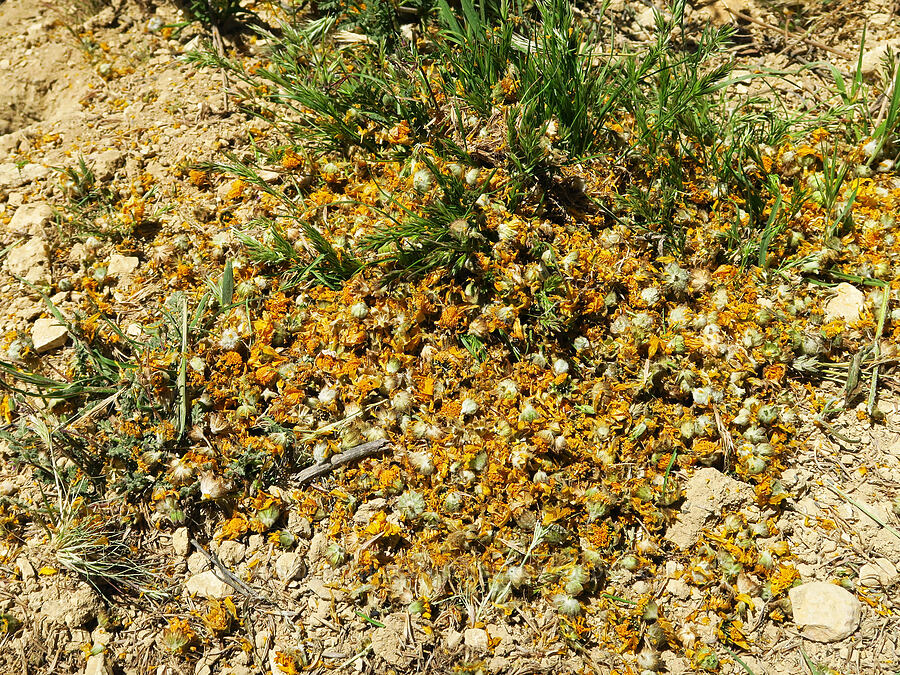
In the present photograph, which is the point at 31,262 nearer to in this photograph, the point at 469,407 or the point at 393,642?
the point at 469,407

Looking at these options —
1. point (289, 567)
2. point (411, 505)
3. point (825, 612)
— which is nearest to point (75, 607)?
point (289, 567)

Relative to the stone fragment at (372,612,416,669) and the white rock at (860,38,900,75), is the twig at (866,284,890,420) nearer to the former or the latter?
the white rock at (860,38,900,75)

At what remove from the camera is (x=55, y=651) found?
2.59 m

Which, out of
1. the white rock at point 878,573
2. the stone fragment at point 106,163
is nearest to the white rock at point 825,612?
the white rock at point 878,573

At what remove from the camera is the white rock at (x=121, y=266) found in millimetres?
3236

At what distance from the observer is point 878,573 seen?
2.58 m

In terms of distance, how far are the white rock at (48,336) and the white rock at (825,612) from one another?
3512 mm

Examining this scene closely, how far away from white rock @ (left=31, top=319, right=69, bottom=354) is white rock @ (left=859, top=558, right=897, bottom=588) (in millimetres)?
3751

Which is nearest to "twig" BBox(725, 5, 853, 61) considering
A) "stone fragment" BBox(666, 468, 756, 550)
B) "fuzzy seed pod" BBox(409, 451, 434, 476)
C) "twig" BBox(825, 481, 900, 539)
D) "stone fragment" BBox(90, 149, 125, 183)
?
"twig" BBox(825, 481, 900, 539)

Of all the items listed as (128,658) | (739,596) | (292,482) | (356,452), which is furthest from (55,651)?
(739,596)

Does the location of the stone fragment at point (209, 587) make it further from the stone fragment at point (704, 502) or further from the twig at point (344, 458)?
the stone fragment at point (704, 502)

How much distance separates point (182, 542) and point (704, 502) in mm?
2290

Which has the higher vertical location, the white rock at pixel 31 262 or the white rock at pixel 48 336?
the white rock at pixel 31 262

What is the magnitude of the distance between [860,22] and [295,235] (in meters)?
3.56
